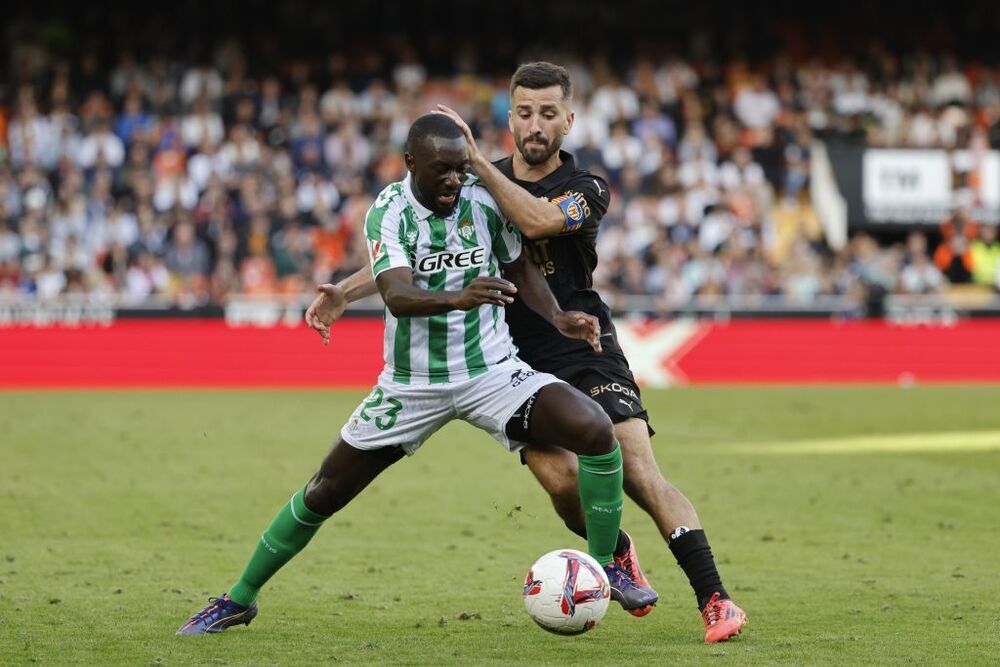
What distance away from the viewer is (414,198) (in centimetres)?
611

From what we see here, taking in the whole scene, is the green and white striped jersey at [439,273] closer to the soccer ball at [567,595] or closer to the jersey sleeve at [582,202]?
the jersey sleeve at [582,202]

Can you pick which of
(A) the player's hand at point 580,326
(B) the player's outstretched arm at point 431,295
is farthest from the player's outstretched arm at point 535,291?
(B) the player's outstretched arm at point 431,295

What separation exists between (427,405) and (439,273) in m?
0.52

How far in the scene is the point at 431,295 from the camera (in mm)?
5703

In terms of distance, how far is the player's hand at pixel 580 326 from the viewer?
604 cm

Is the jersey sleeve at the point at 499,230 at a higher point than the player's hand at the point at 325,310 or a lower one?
higher

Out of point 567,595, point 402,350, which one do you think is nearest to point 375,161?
point 402,350

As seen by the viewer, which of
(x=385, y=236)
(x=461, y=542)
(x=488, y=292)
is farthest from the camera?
(x=461, y=542)

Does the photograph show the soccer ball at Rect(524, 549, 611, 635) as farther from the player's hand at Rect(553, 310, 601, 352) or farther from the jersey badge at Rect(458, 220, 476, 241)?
the jersey badge at Rect(458, 220, 476, 241)

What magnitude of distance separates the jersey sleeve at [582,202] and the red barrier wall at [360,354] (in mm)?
12476

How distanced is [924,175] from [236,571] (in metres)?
20.6

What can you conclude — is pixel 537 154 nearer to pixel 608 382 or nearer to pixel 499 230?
pixel 499 230

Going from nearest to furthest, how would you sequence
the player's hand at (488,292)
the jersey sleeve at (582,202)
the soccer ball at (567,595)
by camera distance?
the player's hand at (488,292) < the soccer ball at (567,595) < the jersey sleeve at (582,202)

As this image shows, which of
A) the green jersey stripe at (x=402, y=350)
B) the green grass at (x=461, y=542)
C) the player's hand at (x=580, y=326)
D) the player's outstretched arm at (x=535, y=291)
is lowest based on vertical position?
the green grass at (x=461, y=542)
